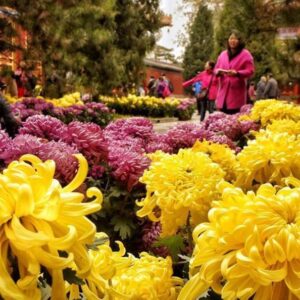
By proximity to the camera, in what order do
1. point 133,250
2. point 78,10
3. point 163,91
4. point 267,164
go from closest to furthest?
point 267,164
point 133,250
point 78,10
point 163,91

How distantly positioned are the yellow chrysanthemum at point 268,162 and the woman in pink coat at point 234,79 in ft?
17.6

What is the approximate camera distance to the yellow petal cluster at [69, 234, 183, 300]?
1193 millimetres

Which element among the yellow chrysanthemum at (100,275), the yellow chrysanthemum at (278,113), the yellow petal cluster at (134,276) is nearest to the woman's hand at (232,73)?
the yellow chrysanthemum at (278,113)

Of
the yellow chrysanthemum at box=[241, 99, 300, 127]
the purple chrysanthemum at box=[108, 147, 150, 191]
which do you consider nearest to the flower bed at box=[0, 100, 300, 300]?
the purple chrysanthemum at box=[108, 147, 150, 191]

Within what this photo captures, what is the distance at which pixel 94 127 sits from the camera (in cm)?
286

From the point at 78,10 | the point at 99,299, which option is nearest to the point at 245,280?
the point at 99,299

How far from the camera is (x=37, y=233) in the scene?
2.88 ft

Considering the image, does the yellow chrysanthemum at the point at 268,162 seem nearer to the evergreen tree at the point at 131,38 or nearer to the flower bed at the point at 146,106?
the flower bed at the point at 146,106

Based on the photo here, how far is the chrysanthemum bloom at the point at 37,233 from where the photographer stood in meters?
0.89

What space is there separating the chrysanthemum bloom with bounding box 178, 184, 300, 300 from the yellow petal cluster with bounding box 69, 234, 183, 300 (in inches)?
7.5

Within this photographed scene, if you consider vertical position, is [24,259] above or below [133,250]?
above

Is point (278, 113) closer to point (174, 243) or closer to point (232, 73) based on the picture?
point (174, 243)

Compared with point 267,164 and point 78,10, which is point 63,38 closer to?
point 78,10

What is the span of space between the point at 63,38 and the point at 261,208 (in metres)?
Result: 10.7
